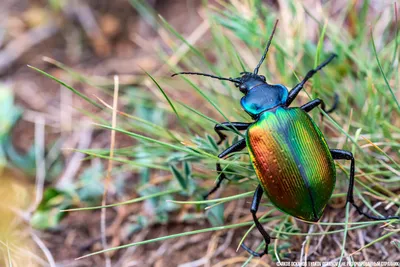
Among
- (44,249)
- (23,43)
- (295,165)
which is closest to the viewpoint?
(295,165)

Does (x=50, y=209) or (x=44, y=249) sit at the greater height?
(x=50, y=209)

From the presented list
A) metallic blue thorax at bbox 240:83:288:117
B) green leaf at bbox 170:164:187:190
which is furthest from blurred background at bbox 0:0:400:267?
metallic blue thorax at bbox 240:83:288:117

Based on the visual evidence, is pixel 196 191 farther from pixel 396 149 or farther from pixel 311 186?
pixel 396 149

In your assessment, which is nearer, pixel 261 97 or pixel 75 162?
pixel 261 97

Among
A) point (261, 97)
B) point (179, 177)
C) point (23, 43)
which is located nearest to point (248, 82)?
point (261, 97)

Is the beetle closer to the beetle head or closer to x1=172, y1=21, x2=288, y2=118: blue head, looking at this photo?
x1=172, y1=21, x2=288, y2=118: blue head

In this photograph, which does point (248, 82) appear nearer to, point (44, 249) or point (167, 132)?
point (167, 132)

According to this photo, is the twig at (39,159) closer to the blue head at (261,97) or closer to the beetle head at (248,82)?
the blue head at (261,97)
